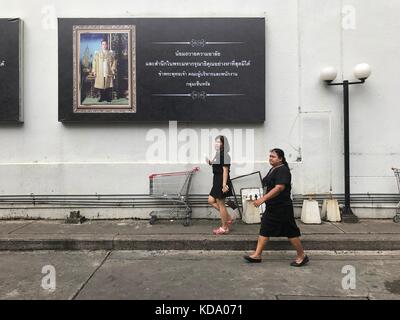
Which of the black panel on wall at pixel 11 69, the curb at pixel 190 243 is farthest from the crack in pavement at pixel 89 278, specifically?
the black panel on wall at pixel 11 69

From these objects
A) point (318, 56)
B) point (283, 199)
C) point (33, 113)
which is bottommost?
point (283, 199)

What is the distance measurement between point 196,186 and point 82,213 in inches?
92.8

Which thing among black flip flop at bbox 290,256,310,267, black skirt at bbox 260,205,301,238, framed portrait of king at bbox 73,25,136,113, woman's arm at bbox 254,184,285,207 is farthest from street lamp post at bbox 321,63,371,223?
framed portrait of king at bbox 73,25,136,113

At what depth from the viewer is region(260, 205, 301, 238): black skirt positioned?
5.38m

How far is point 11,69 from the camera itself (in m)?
7.66

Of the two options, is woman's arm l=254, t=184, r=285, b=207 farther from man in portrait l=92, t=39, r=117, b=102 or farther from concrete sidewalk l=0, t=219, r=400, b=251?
man in portrait l=92, t=39, r=117, b=102

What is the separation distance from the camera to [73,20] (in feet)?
25.2

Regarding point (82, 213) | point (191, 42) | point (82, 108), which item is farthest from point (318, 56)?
point (82, 213)

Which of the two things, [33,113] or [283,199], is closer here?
[283,199]

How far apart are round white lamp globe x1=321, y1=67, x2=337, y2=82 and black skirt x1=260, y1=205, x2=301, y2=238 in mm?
3270

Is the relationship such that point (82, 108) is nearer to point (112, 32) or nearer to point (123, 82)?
point (123, 82)

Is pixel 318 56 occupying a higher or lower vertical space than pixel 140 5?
lower

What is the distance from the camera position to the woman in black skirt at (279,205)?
5312 mm

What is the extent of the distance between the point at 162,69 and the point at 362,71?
3.81 m
